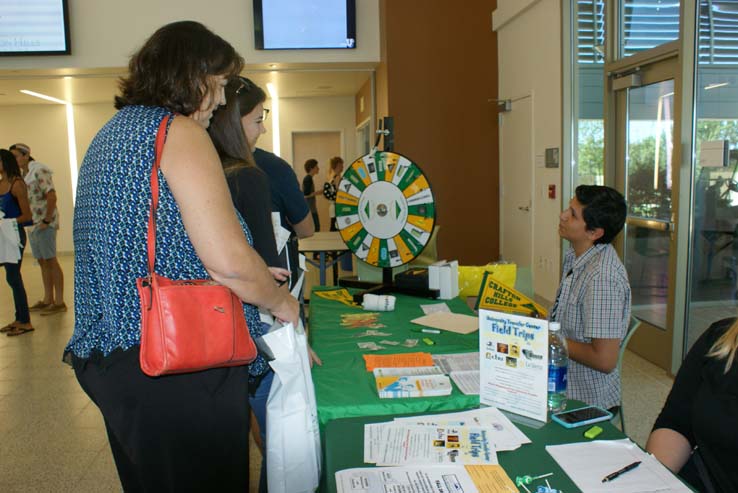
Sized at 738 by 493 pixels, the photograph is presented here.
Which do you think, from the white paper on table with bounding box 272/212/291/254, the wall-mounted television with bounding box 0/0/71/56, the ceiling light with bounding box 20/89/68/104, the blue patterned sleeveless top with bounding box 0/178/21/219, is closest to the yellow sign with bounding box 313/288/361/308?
the white paper on table with bounding box 272/212/291/254

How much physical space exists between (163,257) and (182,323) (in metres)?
0.16

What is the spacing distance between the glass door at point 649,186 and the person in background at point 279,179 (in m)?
2.46

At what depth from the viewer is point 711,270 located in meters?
3.65

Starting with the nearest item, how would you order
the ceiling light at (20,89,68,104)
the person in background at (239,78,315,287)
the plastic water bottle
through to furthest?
the plastic water bottle, the person in background at (239,78,315,287), the ceiling light at (20,89,68,104)

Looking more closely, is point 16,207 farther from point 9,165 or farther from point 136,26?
point 136,26

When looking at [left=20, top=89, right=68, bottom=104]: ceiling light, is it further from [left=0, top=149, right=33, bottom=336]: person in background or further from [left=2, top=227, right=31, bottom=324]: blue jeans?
[left=2, top=227, right=31, bottom=324]: blue jeans

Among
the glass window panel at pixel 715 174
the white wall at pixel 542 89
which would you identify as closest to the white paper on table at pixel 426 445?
the glass window panel at pixel 715 174

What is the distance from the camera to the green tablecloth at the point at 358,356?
1.54 meters

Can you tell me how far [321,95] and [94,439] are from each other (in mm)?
8701

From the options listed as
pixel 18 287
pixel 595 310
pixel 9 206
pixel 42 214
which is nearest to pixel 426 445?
pixel 595 310

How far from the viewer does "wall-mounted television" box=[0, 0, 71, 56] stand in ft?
21.6

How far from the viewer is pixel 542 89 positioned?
5508 millimetres

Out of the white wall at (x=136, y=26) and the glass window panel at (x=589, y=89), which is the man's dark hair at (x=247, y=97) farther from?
the white wall at (x=136, y=26)

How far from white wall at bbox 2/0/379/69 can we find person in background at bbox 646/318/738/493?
6288 mm
